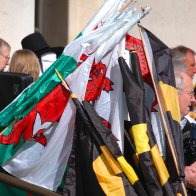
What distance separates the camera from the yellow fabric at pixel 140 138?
2.74 metres

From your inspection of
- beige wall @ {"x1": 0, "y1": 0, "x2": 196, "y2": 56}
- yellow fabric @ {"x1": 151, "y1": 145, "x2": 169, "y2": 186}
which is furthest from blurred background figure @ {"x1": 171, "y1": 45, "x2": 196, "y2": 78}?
beige wall @ {"x1": 0, "y1": 0, "x2": 196, "y2": 56}

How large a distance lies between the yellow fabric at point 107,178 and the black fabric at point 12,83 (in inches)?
43.5

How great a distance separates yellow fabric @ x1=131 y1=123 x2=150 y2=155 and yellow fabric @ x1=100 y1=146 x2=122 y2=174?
0.13m

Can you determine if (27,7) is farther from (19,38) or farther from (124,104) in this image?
(124,104)

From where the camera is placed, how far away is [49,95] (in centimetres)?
303

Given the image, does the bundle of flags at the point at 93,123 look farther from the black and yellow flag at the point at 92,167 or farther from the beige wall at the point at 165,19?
the beige wall at the point at 165,19

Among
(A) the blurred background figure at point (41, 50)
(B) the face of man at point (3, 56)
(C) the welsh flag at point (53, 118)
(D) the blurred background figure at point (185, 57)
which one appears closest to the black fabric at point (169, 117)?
(C) the welsh flag at point (53, 118)

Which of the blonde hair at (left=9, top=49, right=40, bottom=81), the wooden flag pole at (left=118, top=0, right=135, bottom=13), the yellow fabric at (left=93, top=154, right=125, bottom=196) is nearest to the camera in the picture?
the yellow fabric at (left=93, top=154, right=125, bottom=196)

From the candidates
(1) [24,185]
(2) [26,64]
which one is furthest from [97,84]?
(2) [26,64]

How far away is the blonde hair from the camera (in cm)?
494

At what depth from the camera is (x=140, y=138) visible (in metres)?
2.77

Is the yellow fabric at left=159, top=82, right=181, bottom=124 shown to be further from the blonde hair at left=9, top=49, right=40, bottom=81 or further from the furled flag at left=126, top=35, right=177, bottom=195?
the blonde hair at left=9, top=49, right=40, bottom=81

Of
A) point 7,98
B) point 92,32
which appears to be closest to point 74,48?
point 92,32

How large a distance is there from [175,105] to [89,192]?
71cm
